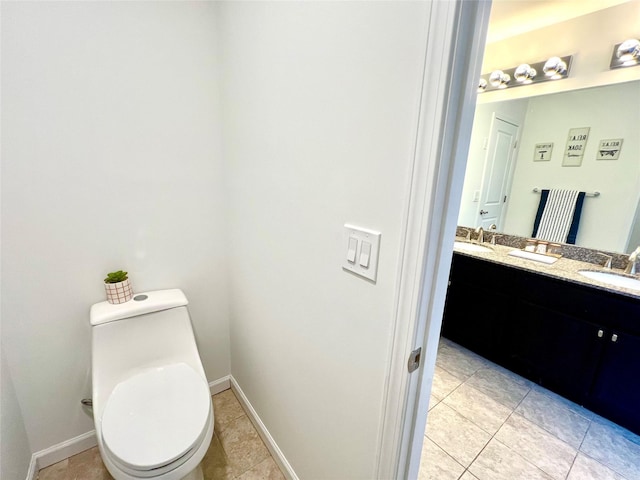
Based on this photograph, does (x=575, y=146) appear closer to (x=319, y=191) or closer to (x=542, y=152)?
(x=542, y=152)

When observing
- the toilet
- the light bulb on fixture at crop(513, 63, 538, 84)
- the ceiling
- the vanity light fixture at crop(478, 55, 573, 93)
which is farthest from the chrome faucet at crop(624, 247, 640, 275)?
the toilet

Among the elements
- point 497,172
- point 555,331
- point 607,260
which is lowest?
point 555,331

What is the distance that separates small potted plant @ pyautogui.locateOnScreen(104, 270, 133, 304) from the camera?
129cm

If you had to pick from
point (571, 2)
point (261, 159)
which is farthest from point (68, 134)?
point (571, 2)

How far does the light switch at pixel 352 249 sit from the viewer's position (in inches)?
31.2

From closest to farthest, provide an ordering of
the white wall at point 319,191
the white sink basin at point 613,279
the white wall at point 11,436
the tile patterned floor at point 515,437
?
the white wall at point 319,191 < the white wall at point 11,436 < the tile patterned floor at point 515,437 < the white sink basin at point 613,279

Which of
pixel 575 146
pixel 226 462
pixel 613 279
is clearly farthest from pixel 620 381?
pixel 226 462

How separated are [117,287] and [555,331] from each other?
8.16 feet

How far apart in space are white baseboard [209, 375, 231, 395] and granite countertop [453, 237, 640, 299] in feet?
6.25

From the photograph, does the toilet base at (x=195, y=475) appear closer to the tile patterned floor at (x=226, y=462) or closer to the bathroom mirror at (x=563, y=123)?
the tile patterned floor at (x=226, y=462)

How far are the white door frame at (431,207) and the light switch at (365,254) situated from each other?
110 mm

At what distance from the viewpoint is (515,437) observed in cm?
162

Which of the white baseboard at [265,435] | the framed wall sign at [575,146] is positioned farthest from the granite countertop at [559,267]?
the white baseboard at [265,435]

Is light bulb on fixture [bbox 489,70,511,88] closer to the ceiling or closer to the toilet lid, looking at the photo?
the ceiling
